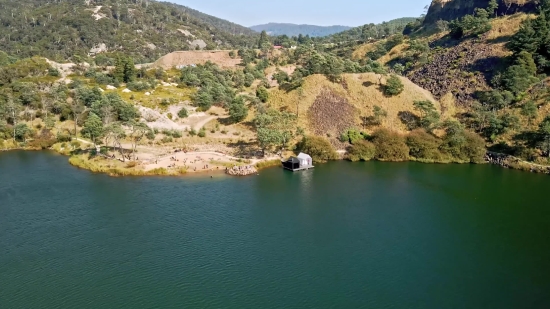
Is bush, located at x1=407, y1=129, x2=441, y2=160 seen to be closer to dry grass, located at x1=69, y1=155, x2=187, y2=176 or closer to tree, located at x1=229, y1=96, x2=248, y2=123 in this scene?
tree, located at x1=229, y1=96, x2=248, y2=123

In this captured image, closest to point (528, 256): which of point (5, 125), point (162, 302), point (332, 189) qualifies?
point (332, 189)

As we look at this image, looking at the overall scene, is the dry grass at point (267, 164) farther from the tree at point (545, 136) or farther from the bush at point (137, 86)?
the bush at point (137, 86)

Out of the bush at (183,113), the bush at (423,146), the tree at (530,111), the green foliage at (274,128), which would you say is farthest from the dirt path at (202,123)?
the tree at (530,111)

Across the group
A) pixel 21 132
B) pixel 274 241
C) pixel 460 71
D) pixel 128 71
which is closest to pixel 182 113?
pixel 21 132

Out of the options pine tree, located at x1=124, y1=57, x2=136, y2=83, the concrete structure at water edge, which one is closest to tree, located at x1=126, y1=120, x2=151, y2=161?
the concrete structure at water edge

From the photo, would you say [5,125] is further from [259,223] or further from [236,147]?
[259,223]

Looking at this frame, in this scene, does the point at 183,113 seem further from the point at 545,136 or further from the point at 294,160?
the point at 545,136
